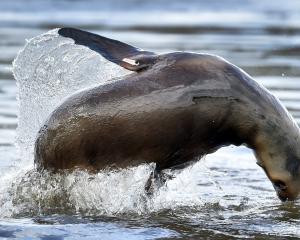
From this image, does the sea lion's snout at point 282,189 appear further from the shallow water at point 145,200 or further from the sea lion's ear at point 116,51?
the sea lion's ear at point 116,51

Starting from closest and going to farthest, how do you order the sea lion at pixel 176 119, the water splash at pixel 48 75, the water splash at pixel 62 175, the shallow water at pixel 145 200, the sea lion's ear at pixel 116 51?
the shallow water at pixel 145 200
the sea lion at pixel 176 119
the sea lion's ear at pixel 116 51
the water splash at pixel 62 175
the water splash at pixel 48 75

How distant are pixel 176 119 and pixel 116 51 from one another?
0.63 m

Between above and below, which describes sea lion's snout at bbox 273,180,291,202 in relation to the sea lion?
below

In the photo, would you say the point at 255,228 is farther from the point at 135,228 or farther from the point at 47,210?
the point at 47,210

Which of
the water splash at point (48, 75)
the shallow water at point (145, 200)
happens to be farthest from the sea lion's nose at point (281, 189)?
the water splash at point (48, 75)

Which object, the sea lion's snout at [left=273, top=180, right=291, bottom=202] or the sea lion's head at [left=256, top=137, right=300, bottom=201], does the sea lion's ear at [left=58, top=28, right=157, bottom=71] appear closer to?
the sea lion's head at [left=256, top=137, right=300, bottom=201]

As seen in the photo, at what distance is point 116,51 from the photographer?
6.85 metres

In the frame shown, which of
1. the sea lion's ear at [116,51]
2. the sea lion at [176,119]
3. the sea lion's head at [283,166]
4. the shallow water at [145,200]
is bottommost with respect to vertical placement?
the shallow water at [145,200]

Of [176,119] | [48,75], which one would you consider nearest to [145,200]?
[176,119]

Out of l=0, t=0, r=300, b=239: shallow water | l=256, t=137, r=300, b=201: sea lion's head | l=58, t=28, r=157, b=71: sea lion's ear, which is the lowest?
l=0, t=0, r=300, b=239: shallow water

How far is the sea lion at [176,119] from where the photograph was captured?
6.59m

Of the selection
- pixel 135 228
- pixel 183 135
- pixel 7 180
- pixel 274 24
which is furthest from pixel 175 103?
pixel 274 24

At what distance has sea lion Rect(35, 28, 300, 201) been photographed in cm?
659

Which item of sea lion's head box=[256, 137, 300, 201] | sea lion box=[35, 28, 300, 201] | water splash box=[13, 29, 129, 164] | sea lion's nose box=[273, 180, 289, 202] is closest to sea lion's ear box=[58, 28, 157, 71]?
sea lion box=[35, 28, 300, 201]
